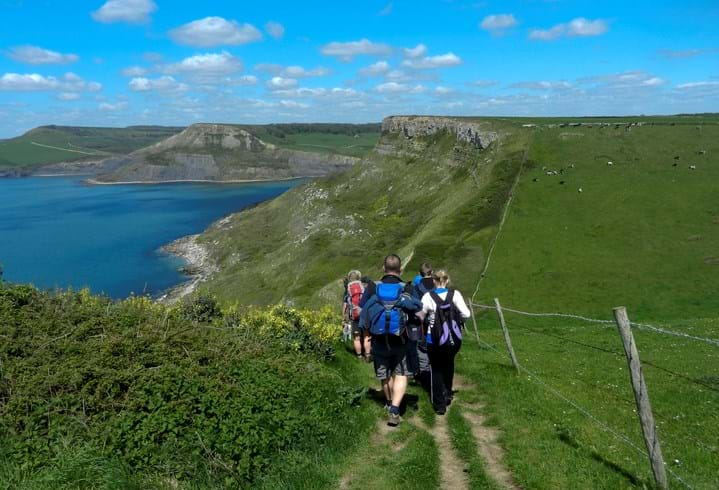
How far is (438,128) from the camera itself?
130m

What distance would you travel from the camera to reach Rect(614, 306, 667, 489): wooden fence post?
741cm

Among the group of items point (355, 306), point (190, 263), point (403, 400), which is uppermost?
point (355, 306)

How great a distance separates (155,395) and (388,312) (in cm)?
425

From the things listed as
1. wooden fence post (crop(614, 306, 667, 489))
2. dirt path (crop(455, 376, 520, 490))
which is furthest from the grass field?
wooden fence post (crop(614, 306, 667, 489))

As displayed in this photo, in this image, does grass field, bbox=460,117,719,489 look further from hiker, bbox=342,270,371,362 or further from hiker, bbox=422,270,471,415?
hiker, bbox=342,270,371,362

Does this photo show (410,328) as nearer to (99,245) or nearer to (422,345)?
(422,345)

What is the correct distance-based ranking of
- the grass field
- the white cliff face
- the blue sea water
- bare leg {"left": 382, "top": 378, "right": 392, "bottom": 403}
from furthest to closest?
1. the white cliff face
2. the blue sea water
3. bare leg {"left": 382, "top": 378, "right": 392, "bottom": 403}
4. the grass field

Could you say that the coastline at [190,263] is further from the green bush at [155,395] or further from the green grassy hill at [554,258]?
the green bush at [155,395]

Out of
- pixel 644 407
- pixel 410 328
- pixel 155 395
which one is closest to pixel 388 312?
pixel 410 328

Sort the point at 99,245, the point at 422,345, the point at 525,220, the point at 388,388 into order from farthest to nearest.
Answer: the point at 99,245
the point at 525,220
the point at 422,345
the point at 388,388

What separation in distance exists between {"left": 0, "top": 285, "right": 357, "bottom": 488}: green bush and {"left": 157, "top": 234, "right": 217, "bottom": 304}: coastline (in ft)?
240

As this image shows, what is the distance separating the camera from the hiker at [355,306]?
1375 cm

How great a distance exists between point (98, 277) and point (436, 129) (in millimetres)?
81925

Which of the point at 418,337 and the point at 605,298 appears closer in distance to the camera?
the point at 418,337
